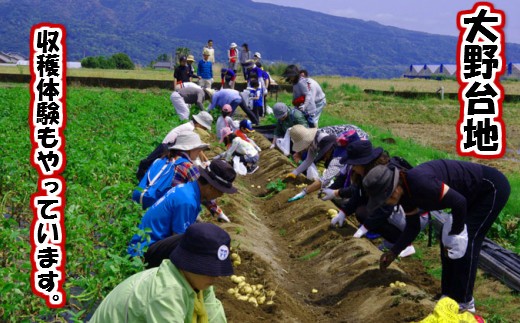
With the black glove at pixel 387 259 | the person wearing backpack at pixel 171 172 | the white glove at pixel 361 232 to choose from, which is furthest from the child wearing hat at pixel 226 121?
the black glove at pixel 387 259

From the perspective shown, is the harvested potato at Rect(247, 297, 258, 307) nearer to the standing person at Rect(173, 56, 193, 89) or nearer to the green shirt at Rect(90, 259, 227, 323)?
the green shirt at Rect(90, 259, 227, 323)

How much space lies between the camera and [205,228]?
118 inches

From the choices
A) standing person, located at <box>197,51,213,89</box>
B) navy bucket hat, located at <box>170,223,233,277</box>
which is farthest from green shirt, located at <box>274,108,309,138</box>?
standing person, located at <box>197,51,213,89</box>

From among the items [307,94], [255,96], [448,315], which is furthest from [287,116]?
[448,315]

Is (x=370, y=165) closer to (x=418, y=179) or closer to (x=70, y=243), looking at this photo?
(x=418, y=179)

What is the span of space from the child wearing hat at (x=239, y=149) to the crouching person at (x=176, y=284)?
752 cm

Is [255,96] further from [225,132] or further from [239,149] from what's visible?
[239,149]

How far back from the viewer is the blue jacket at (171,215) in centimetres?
437

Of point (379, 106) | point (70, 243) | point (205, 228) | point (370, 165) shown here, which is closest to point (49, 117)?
point (70, 243)

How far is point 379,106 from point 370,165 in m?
18.5

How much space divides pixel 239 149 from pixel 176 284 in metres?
7.82

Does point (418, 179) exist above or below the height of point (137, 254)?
above

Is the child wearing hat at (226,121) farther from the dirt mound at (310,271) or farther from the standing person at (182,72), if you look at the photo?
the standing person at (182,72)

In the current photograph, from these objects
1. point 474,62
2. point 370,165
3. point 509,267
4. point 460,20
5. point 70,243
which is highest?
point 460,20
